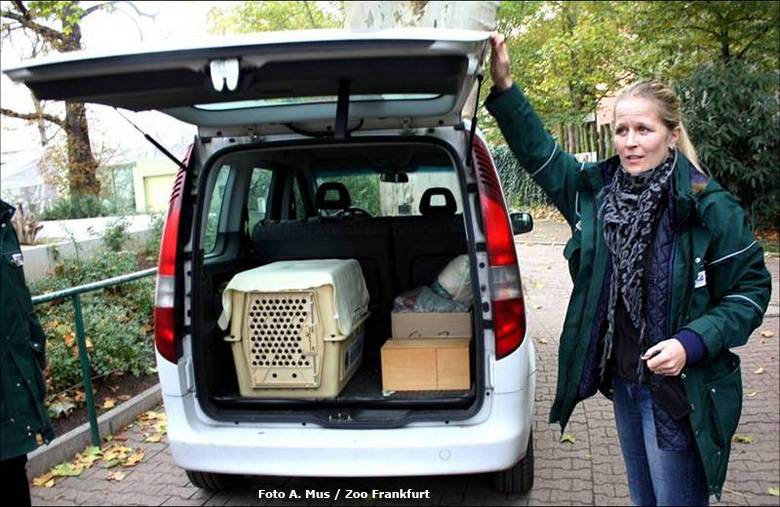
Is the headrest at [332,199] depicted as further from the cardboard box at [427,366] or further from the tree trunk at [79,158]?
the tree trunk at [79,158]

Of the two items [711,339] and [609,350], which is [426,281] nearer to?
[609,350]

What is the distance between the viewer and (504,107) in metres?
2.33

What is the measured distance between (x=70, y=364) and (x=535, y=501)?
3.31 m

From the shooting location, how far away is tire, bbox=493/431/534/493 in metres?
3.33

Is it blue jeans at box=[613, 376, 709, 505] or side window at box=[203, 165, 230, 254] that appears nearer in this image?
blue jeans at box=[613, 376, 709, 505]

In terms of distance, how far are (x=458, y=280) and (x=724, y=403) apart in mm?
1927

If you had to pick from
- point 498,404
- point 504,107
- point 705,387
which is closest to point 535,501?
point 498,404

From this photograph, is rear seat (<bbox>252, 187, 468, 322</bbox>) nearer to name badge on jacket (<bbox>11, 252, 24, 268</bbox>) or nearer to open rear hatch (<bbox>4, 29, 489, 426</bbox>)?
open rear hatch (<bbox>4, 29, 489, 426</bbox>)

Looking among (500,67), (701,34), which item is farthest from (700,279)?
(701,34)

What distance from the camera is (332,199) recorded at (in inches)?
202

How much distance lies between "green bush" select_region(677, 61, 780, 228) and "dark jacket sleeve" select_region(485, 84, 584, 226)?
401 inches

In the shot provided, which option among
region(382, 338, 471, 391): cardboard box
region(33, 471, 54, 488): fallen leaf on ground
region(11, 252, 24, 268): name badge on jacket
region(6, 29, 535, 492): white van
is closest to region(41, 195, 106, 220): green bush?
region(33, 471, 54, 488): fallen leaf on ground

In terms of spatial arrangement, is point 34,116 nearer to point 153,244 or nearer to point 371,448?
point 153,244

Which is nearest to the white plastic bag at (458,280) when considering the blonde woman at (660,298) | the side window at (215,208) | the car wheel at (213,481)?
the side window at (215,208)
